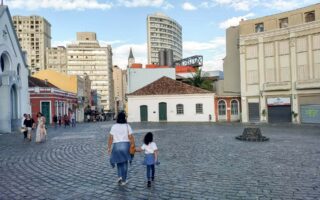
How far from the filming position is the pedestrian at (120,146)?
23.9ft

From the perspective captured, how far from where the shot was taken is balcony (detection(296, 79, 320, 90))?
110ft

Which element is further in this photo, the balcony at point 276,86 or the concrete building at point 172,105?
the concrete building at point 172,105

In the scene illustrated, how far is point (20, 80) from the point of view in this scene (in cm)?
3091

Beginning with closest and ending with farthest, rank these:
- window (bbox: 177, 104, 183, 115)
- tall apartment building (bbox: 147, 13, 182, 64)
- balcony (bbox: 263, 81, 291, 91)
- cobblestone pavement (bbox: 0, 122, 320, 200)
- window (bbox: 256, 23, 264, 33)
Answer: cobblestone pavement (bbox: 0, 122, 320, 200)
balcony (bbox: 263, 81, 291, 91)
window (bbox: 256, 23, 264, 33)
window (bbox: 177, 104, 183, 115)
tall apartment building (bbox: 147, 13, 182, 64)

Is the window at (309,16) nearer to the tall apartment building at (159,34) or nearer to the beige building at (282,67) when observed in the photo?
the beige building at (282,67)

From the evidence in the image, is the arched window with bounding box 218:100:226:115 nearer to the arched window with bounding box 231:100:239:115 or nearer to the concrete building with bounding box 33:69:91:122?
the arched window with bounding box 231:100:239:115

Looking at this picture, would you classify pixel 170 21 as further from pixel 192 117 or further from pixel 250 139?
pixel 250 139

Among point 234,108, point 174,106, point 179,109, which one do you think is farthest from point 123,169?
point 234,108

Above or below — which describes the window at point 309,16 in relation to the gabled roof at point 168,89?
above

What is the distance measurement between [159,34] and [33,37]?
2319 inches

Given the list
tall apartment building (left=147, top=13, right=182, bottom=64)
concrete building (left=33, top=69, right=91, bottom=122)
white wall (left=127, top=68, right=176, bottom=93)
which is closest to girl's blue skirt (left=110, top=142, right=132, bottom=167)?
white wall (left=127, top=68, right=176, bottom=93)

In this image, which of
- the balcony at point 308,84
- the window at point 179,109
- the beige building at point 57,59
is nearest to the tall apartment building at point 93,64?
the beige building at point 57,59

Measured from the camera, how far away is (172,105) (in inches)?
1689

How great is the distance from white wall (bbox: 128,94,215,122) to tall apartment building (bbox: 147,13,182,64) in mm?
102776
